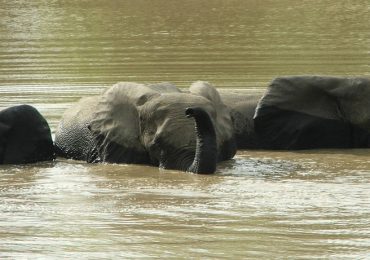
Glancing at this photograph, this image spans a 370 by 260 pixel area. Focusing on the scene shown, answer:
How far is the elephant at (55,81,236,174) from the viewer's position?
415 inches

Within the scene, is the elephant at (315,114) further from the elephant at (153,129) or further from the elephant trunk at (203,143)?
the elephant trunk at (203,143)

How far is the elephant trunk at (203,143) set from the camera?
33.7 ft

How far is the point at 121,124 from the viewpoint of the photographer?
37.6 ft

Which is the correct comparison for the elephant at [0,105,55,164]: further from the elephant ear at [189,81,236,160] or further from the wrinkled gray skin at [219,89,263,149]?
the wrinkled gray skin at [219,89,263,149]

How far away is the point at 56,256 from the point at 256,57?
1324 cm

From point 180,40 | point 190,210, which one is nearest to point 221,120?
point 190,210

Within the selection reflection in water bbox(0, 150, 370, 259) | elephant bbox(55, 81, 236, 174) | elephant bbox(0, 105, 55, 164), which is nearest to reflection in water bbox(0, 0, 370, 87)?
elephant bbox(55, 81, 236, 174)

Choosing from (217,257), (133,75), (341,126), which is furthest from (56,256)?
(133,75)

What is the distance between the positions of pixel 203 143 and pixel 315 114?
211cm

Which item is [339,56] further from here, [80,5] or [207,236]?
[80,5]

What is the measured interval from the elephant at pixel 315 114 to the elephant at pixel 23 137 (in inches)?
77.4

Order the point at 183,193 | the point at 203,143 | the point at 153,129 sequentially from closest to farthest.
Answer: the point at 183,193 → the point at 203,143 → the point at 153,129

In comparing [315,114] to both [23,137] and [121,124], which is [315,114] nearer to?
[121,124]

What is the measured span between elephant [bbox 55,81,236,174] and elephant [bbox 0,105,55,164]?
0.29 m
